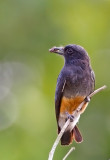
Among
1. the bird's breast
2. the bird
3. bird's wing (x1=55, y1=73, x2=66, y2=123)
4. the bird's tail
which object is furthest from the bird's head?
the bird's tail

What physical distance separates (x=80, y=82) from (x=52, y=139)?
354cm

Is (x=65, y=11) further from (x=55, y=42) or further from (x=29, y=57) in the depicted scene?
(x=29, y=57)

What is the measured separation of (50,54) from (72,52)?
371cm

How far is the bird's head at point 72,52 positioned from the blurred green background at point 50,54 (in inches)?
108

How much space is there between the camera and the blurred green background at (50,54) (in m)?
11.0

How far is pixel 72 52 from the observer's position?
795cm

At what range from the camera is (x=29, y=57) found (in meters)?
13.0

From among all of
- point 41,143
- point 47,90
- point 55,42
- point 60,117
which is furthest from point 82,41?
point 60,117

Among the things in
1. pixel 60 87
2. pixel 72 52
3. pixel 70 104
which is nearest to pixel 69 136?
pixel 70 104

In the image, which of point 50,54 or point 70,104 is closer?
point 70,104

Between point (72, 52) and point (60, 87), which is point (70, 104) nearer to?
point (60, 87)

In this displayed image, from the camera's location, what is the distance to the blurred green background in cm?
1100

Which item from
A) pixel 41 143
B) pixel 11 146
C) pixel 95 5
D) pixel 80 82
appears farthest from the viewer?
pixel 95 5

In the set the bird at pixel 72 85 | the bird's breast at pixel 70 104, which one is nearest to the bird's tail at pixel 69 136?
the bird at pixel 72 85
